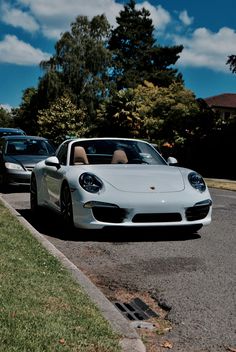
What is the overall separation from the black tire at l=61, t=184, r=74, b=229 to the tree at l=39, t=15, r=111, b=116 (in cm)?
4855

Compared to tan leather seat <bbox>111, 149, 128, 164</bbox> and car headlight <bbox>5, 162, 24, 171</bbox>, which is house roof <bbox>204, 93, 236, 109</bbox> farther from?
tan leather seat <bbox>111, 149, 128, 164</bbox>

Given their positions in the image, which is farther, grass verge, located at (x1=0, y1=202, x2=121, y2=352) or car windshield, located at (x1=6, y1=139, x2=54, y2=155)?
car windshield, located at (x1=6, y1=139, x2=54, y2=155)

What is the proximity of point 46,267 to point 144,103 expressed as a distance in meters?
42.9

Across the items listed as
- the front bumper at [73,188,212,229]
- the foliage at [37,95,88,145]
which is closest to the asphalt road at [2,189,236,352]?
the front bumper at [73,188,212,229]

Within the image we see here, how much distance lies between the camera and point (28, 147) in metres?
15.3

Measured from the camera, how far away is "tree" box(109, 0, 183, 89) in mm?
67438

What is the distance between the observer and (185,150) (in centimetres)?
3341

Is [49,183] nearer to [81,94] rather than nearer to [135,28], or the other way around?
[81,94]

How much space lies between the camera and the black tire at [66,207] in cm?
751

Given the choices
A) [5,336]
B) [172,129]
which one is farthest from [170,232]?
[172,129]

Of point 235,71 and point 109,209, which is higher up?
point 235,71

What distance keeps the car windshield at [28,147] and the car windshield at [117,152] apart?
6.57m

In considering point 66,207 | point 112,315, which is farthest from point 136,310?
point 66,207

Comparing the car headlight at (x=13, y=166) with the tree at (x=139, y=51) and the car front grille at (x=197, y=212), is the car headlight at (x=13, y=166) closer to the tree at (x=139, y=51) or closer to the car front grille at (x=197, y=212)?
the car front grille at (x=197, y=212)
